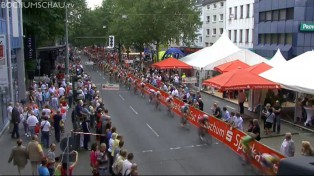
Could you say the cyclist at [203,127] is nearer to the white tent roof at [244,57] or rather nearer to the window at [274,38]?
the white tent roof at [244,57]

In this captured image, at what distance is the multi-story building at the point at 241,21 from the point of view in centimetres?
4803

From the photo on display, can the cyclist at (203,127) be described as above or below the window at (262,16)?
below

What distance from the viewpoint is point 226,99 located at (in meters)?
29.5

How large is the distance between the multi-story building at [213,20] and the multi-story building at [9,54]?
36.3m

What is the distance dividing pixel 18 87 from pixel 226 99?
1474cm

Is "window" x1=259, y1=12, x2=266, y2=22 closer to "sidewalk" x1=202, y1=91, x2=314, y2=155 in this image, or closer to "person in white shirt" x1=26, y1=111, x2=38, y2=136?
"sidewalk" x1=202, y1=91, x2=314, y2=155

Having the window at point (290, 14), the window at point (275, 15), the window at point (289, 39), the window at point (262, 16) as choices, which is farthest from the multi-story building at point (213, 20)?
the window at point (289, 39)

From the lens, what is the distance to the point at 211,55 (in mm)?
34875

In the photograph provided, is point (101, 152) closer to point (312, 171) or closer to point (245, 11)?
point (312, 171)

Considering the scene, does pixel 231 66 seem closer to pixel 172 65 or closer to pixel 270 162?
pixel 172 65

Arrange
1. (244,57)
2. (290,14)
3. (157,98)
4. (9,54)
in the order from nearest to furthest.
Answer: (9,54) → (157,98) → (244,57) → (290,14)

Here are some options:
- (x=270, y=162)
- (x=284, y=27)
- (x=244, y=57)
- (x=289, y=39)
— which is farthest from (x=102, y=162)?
(x=284, y=27)

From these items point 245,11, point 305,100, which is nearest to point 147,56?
point 245,11

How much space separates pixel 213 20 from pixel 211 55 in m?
27.9
